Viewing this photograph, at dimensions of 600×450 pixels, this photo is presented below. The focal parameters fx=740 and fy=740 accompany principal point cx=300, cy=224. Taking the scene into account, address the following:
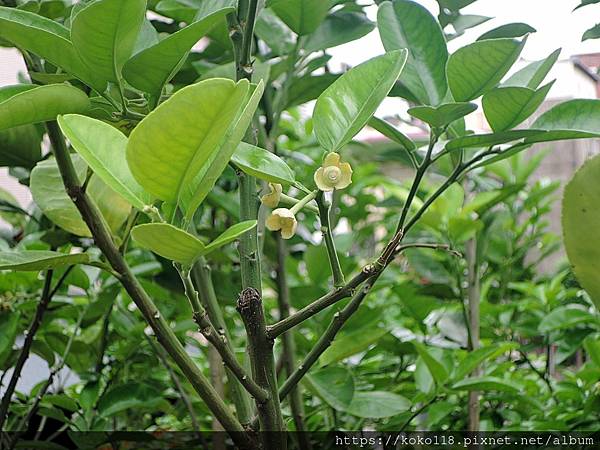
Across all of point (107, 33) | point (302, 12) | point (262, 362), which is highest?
point (302, 12)

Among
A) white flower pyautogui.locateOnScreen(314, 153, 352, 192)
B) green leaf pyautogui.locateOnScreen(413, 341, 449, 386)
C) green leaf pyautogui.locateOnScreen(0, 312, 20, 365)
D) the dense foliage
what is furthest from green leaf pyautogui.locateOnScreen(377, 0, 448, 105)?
green leaf pyautogui.locateOnScreen(0, 312, 20, 365)

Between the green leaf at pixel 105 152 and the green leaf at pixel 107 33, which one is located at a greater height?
the green leaf at pixel 107 33

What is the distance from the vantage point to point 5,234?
0.67 m

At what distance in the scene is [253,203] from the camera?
14.2 inches

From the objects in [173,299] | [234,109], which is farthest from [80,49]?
[173,299]

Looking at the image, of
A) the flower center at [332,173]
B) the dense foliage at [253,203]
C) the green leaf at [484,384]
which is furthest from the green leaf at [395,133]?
the green leaf at [484,384]

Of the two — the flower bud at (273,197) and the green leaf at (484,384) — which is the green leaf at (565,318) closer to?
the green leaf at (484,384)

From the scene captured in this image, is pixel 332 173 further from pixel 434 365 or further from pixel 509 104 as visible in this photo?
pixel 434 365

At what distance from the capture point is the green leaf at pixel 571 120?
1.20 feet

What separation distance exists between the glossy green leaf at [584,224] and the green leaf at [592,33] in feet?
0.35

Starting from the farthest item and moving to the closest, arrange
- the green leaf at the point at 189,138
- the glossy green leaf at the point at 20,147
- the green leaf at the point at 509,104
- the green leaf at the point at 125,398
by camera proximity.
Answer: the green leaf at the point at 125,398, the glossy green leaf at the point at 20,147, the green leaf at the point at 509,104, the green leaf at the point at 189,138

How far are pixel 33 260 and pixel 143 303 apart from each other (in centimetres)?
6

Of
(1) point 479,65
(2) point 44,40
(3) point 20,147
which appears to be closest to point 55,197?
(3) point 20,147

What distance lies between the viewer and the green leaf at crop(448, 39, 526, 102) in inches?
13.6
